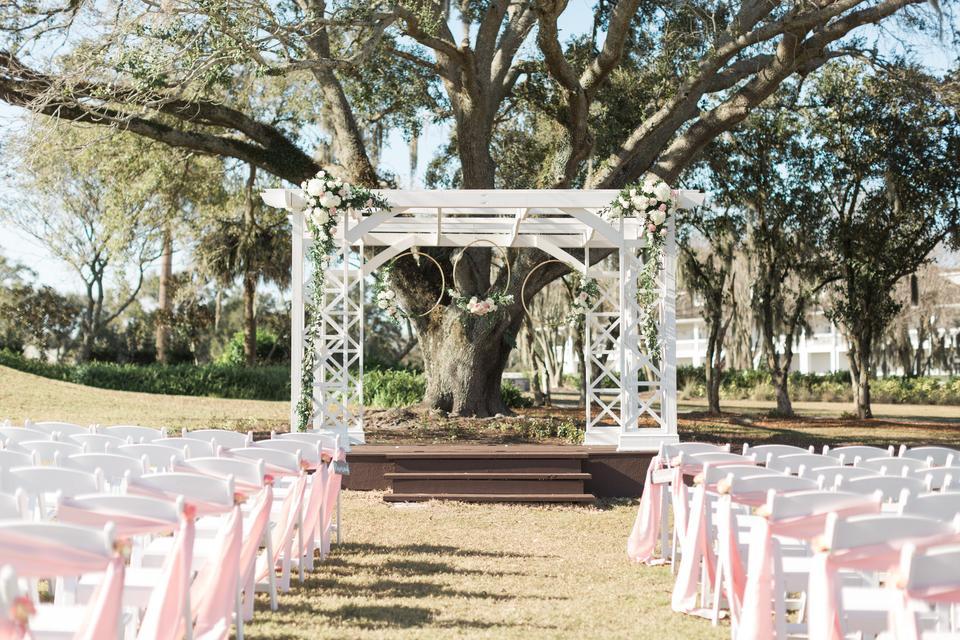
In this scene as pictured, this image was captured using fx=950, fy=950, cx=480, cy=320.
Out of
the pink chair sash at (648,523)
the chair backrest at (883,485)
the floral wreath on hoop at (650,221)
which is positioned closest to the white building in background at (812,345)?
the floral wreath on hoop at (650,221)

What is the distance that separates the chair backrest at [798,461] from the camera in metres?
5.74

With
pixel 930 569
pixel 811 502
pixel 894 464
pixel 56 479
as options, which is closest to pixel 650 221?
pixel 894 464

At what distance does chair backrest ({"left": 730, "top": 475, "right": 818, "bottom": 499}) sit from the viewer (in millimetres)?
4484

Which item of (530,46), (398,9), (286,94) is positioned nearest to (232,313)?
(286,94)

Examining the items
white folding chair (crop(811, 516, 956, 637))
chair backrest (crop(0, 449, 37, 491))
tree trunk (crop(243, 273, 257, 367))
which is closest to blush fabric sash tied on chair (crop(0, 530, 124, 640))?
chair backrest (crop(0, 449, 37, 491))

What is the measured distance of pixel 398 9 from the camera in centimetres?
1134

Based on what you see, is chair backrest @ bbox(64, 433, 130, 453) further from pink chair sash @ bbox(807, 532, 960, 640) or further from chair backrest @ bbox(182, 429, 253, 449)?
pink chair sash @ bbox(807, 532, 960, 640)

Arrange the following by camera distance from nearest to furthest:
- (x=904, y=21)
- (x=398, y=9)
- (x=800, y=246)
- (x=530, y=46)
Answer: (x=398, y=9), (x=904, y=21), (x=530, y=46), (x=800, y=246)

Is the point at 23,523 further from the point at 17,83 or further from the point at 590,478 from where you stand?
the point at 17,83

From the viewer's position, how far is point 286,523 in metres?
5.57

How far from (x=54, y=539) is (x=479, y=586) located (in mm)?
3402

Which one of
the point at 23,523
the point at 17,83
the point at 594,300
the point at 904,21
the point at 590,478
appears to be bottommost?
the point at 590,478

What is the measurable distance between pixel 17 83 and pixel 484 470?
802 centimetres

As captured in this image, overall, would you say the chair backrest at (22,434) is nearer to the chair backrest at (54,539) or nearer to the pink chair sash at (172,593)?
the pink chair sash at (172,593)
